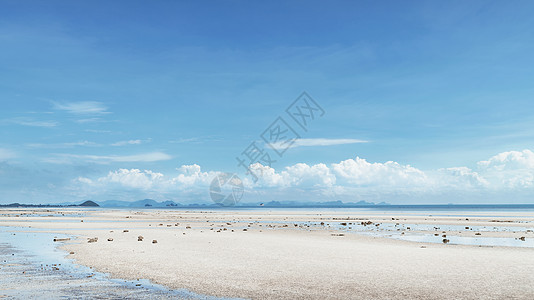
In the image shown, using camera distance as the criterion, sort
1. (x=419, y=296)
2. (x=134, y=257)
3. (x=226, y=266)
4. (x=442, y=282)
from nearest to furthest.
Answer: (x=419, y=296), (x=442, y=282), (x=226, y=266), (x=134, y=257)

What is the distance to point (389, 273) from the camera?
19.2 meters

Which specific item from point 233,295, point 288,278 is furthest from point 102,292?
point 288,278

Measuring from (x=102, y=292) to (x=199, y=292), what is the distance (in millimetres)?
3342

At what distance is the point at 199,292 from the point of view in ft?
51.1

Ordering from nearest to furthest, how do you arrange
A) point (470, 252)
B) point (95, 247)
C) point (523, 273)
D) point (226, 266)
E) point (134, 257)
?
1. point (523, 273)
2. point (226, 266)
3. point (134, 257)
4. point (470, 252)
5. point (95, 247)

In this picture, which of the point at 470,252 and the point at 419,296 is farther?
the point at 470,252

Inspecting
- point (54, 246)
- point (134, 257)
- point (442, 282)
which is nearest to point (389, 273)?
point (442, 282)

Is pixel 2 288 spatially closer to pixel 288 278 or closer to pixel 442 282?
pixel 288 278

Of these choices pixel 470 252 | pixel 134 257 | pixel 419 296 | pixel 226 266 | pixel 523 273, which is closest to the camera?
pixel 419 296

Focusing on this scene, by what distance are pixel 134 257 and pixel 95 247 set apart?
6718 mm

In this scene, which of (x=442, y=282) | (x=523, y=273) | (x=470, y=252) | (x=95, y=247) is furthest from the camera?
(x=95, y=247)

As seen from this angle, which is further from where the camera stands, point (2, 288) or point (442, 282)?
point (442, 282)

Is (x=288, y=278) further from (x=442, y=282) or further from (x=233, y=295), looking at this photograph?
(x=442, y=282)

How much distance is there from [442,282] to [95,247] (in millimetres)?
22399
